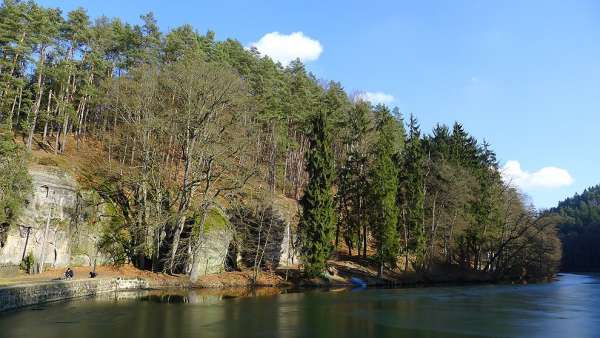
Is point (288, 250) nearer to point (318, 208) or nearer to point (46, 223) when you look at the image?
point (318, 208)

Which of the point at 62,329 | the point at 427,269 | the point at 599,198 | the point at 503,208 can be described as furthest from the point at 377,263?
the point at 599,198

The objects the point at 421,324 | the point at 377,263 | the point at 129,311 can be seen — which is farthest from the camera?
the point at 377,263

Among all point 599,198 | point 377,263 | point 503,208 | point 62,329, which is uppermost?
point 599,198

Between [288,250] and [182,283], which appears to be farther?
[288,250]

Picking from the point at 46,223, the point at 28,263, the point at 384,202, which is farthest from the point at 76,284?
the point at 384,202

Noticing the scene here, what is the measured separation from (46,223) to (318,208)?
21960 mm

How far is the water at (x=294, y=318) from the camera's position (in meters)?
17.6

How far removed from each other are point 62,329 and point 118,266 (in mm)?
20164

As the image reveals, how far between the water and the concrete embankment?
974mm

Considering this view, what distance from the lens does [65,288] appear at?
27.1 metres

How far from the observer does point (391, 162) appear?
2024 inches

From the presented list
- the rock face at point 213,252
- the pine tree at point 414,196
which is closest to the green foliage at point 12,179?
the rock face at point 213,252

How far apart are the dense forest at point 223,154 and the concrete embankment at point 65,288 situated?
108 inches

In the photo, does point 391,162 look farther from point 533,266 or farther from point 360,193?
point 533,266
